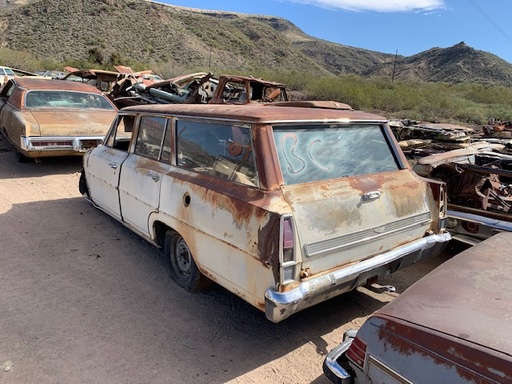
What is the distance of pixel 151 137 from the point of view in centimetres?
412

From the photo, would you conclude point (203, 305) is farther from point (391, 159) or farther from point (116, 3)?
point (116, 3)

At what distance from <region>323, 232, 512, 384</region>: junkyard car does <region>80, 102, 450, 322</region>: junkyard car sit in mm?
643

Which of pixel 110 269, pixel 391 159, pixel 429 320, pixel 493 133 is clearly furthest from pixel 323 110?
pixel 493 133

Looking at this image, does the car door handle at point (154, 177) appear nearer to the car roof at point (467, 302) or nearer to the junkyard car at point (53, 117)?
the car roof at point (467, 302)

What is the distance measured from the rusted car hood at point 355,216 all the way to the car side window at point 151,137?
65.2 inches

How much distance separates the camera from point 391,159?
12.0 feet

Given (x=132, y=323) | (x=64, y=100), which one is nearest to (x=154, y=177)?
(x=132, y=323)

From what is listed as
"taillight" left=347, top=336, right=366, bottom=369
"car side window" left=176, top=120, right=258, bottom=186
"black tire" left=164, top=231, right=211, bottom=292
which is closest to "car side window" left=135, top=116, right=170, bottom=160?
"car side window" left=176, top=120, right=258, bottom=186

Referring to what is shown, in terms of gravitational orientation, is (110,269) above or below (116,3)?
below

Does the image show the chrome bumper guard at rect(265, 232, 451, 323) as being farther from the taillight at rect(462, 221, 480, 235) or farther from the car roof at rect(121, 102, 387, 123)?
the car roof at rect(121, 102, 387, 123)

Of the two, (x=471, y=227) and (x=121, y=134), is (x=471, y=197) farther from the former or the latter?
(x=121, y=134)

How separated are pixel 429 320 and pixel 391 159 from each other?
2.14 m

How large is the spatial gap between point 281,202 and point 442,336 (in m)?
1.31

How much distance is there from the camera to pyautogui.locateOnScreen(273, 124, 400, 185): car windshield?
9.81 ft
